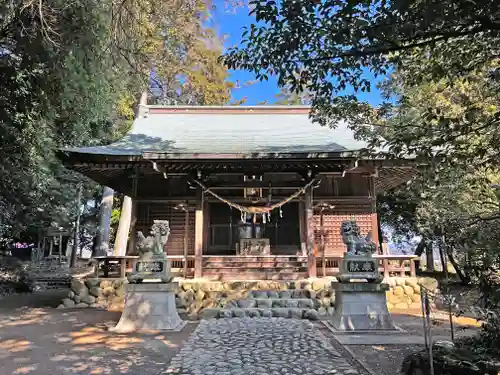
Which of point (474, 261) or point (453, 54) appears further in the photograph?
point (453, 54)

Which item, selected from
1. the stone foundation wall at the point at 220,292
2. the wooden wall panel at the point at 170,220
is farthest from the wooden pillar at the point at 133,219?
the stone foundation wall at the point at 220,292

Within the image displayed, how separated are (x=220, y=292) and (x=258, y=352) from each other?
14.2ft

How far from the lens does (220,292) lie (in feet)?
31.1

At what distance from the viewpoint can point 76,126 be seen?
32.8 feet

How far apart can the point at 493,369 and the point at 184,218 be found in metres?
9.98

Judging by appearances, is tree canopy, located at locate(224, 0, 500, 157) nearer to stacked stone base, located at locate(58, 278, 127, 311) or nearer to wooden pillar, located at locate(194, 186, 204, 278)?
wooden pillar, located at locate(194, 186, 204, 278)

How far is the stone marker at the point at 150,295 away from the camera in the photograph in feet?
23.0

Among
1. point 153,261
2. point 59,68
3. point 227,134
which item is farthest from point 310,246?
point 59,68

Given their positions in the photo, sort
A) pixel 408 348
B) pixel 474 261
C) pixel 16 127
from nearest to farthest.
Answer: pixel 474 261 < pixel 408 348 < pixel 16 127

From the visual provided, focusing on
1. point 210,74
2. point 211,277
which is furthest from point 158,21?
point 210,74

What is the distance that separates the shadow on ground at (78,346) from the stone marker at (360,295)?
9.16 ft

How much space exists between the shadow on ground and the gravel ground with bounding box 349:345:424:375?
97.7 inches

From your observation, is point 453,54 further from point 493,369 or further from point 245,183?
point 245,183

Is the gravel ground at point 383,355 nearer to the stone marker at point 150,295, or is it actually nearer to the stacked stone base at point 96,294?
the stone marker at point 150,295
